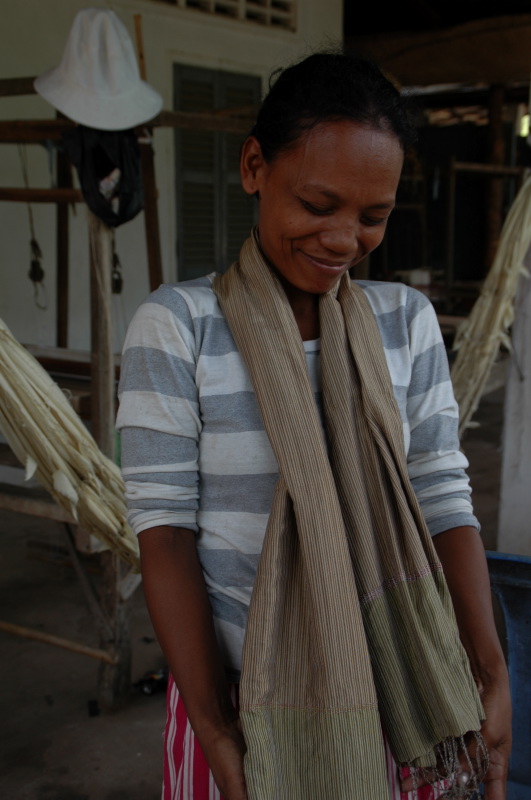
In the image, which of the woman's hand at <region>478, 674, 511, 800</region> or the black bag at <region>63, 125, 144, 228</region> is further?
the black bag at <region>63, 125, 144, 228</region>

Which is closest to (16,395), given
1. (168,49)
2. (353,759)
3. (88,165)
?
(88,165)

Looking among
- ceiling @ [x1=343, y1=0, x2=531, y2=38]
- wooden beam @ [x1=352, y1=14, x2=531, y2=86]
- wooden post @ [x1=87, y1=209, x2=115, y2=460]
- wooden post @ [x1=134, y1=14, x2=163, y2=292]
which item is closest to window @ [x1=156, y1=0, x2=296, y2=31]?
wooden beam @ [x1=352, y1=14, x2=531, y2=86]

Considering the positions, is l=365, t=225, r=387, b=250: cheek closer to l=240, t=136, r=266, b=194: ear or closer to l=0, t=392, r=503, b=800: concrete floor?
l=240, t=136, r=266, b=194: ear

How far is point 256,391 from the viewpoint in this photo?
0.96 m

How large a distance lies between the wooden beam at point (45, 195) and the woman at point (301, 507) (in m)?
1.54

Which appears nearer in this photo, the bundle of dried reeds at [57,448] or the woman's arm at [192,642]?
the woman's arm at [192,642]

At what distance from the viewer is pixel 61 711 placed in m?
2.46

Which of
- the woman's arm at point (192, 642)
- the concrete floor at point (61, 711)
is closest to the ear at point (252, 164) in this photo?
the woman's arm at point (192, 642)

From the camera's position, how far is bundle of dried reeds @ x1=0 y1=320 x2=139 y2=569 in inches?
72.7

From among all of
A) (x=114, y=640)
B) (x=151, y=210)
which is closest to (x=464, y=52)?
(x=151, y=210)

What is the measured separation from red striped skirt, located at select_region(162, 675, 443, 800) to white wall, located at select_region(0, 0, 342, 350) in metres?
3.43

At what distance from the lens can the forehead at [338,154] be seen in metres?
0.92

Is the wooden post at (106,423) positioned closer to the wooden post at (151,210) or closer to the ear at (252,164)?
the wooden post at (151,210)

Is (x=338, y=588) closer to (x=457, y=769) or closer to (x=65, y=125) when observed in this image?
(x=457, y=769)
